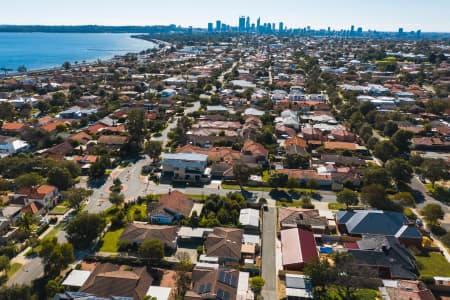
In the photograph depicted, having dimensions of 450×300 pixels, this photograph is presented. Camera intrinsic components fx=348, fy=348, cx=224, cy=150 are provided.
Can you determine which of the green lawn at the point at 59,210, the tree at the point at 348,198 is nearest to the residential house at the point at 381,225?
the tree at the point at 348,198

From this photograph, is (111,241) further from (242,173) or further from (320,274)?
(320,274)

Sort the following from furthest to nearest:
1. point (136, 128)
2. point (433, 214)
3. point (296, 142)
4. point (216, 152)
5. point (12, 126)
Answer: point (12, 126) → point (296, 142) → point (136, 128) → point (216, 152) → point (433, 214)

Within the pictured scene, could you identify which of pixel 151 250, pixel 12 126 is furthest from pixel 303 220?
pixel 12 126

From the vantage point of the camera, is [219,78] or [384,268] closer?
[384,268]

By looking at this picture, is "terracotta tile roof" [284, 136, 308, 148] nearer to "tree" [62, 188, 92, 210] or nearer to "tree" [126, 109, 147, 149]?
"tree" [126, 109, 147, 149]

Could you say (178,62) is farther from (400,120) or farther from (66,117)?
(400,120)

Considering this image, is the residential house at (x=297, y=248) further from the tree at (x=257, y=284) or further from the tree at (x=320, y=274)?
the tree at (x=257, y=284)

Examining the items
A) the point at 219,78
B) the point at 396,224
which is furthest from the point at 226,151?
the point at 219,78
